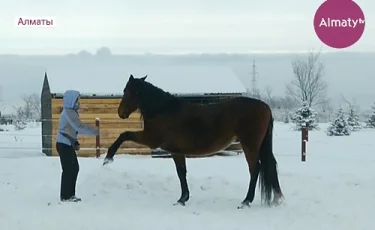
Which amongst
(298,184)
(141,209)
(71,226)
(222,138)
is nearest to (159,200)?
(141,209)

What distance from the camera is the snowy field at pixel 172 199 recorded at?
5742 millimetres

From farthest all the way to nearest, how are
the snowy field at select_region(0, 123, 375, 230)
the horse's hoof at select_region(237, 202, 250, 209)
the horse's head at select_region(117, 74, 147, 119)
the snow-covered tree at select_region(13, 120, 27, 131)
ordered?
the snow-covered tree at select_region(13, 120, 27, 131)
the horse's head at select_region(117, 74, 147, 119)
the horse's hoof at select_region(237, 202, 250, 209)
the snowy field at select_region(0, 123, 375, 230)

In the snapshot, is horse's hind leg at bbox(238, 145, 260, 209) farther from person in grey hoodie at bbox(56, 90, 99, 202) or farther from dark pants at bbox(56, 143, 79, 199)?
dark pants at bbox(56, 143, 79, 199)

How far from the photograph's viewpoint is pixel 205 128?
6992 millimetres

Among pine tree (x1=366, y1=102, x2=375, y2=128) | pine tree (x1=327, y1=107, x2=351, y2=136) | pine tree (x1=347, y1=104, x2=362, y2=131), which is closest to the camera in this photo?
pine tree (x1=327, y1=107, x2=351, y2=136)

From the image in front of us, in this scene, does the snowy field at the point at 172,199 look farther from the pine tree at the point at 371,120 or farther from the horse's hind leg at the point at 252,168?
the pine tree at the point at 371,120

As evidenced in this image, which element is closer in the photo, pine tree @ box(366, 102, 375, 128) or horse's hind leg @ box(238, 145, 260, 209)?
horse's hind leg @ box(238, 145, 260, 209)

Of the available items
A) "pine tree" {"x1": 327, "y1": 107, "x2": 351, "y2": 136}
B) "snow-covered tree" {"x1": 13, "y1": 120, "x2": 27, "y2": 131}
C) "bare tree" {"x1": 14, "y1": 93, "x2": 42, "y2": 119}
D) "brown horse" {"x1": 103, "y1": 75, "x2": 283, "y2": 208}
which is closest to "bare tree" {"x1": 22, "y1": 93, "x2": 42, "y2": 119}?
"bare tree" {"x1": 14, "y1": 93, "x2": 42, "y2": 119}

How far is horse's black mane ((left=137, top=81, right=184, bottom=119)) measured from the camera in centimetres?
707

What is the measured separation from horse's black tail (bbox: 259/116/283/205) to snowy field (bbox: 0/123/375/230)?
8.4 inches

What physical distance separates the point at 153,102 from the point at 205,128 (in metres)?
0.79

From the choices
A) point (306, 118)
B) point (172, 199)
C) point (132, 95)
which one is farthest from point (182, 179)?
point (306, 118)

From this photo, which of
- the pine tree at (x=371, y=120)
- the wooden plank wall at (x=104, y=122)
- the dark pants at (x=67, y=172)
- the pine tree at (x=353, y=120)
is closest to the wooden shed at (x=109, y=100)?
the wooden plank wall at (x=104, y=122)

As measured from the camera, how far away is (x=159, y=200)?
731cm
